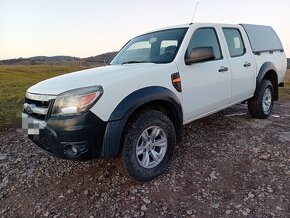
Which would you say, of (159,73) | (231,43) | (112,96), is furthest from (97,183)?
(231,43)

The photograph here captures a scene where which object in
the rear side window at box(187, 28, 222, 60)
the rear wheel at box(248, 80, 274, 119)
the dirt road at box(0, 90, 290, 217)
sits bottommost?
the dirt road at box(0, 90, 290, 217)

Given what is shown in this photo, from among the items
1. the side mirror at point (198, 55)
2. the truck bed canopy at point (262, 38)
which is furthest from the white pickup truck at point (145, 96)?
the truck bed canopy at point (262, 38)

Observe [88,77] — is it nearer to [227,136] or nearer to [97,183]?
[97,183]

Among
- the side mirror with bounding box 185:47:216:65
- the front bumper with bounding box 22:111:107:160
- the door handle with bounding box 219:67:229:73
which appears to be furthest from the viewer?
the door handle with bounding box 219:67:229:73

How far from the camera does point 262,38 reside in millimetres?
5531

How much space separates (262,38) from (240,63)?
139 centimetres

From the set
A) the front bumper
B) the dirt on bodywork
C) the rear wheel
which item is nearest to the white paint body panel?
the front bumper

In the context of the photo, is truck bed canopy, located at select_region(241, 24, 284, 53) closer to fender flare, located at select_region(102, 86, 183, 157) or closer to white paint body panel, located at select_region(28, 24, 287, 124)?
white paint body panel, located at select_region(28, 24, 287, 124)

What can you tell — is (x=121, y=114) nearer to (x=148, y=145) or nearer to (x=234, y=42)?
(x=148, y=145)

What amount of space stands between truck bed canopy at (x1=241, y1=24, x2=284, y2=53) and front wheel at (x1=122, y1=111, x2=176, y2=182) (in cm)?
286

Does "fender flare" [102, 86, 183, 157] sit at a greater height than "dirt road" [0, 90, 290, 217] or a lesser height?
greater

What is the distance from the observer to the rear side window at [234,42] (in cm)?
454

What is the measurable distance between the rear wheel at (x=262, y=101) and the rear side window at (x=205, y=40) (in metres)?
1.58

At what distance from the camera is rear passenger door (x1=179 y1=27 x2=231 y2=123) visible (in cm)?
360
